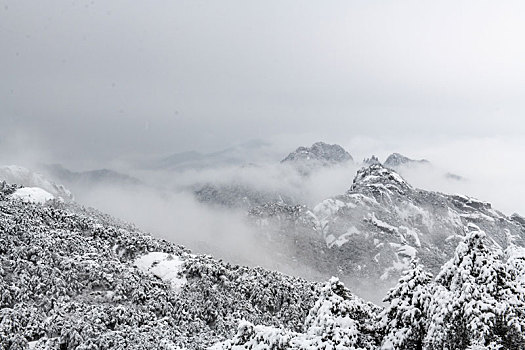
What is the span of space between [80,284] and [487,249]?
67.3 meters

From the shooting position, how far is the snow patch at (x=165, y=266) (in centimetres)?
8581

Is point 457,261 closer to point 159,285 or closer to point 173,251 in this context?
point 159,285

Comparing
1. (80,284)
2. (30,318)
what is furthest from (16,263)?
(30,318)

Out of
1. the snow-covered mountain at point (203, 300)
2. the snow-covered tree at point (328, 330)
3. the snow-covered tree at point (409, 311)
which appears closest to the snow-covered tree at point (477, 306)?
the snow-covered mountain at point (203, 300)

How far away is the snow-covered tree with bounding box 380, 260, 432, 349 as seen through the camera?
20484 millimetres

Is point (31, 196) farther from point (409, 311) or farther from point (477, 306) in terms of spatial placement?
point (477, 306)

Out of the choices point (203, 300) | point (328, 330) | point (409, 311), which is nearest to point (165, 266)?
point (203, 300)

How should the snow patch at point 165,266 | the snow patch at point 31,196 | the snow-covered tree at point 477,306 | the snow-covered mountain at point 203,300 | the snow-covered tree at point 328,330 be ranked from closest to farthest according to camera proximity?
the snow-covered tree at point 477,306
the snow-covered mountain at point 203,300
the snow-covered tree at point 328,330
the snow patch at point 165,266
the snow patch at point 31,196

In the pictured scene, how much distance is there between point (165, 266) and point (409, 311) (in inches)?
2952

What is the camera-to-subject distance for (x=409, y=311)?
20.5m

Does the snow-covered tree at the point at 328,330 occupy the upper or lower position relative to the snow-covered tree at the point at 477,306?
lower

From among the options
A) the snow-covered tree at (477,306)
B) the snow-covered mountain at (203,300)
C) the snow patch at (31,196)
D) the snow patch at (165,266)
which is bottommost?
the snow patch at (31,196)

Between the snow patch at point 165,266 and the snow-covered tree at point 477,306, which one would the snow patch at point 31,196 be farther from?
the snow-covered tree at point 477,306

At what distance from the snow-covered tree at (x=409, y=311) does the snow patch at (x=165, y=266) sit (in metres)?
67.3
